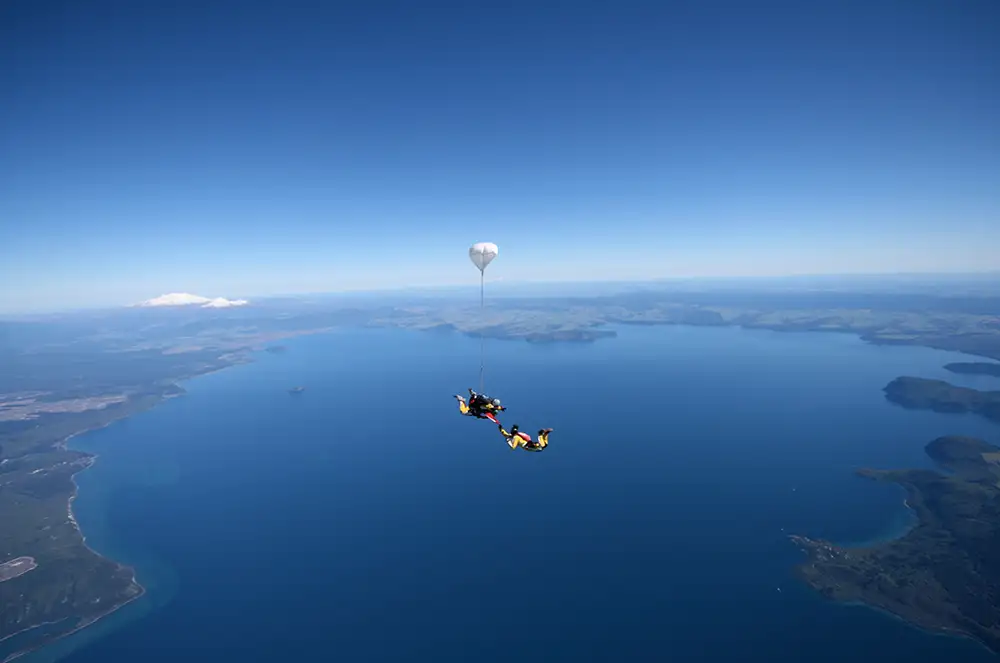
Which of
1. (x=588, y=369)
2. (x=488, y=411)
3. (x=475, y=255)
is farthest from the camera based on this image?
(x=588, y=369)

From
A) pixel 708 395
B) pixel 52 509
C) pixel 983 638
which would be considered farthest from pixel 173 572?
pixel 708 395

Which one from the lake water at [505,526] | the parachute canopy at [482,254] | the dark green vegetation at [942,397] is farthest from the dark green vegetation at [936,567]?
the parachute canopy at [482,254]

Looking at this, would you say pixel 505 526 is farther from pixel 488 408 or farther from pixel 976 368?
pixel 976 368

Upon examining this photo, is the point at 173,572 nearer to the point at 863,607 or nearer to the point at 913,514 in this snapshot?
the point at 863,607

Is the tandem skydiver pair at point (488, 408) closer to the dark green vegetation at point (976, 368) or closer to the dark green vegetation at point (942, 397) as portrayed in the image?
the dark green vegetation at point (942, 397)

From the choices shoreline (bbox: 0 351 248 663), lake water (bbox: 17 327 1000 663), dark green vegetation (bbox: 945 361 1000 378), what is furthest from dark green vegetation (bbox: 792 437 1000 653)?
dark green vegetation (bbox: 945 361 1000 378)

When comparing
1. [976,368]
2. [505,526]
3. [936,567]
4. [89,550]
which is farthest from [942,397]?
[89,550]
